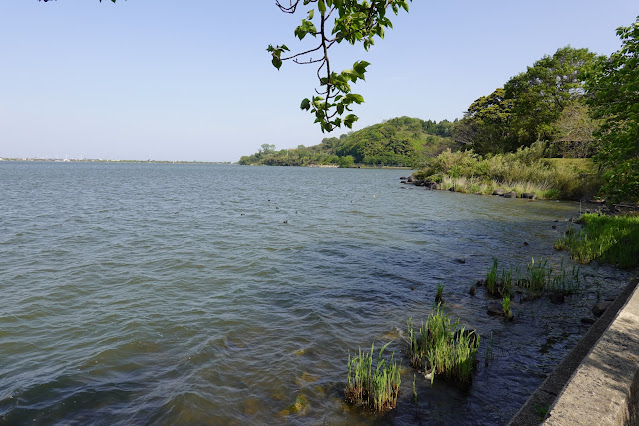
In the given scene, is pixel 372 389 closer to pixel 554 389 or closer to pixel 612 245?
pixel 554 389

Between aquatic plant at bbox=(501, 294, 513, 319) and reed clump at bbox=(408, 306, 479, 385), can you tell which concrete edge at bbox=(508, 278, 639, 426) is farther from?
aquatic plant at bbox=(501, 294, 513, 319)

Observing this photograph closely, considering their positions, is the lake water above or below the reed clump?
below

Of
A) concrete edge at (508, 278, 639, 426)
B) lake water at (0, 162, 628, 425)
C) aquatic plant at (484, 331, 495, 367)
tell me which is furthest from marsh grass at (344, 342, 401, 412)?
aquatic plant at (484, 331, 495, 367)

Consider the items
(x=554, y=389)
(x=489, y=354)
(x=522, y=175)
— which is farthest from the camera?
(x=522, y=175)

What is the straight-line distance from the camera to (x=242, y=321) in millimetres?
9188

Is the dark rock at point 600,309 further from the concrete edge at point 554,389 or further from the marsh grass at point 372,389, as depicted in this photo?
the marsh grass at point 372,389

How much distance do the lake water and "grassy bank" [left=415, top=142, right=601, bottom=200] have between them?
20228 mm

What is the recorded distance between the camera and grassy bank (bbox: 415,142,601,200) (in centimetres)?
3612

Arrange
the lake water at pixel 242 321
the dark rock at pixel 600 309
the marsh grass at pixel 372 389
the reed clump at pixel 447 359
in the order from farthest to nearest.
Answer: the dark rock at pixel 600 309 → the reed clump at pixel 447 359 → the lake water at pixel 242 321 → the marsh grass at pixel 372 389

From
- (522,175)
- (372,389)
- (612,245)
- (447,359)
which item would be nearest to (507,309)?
(447,359)

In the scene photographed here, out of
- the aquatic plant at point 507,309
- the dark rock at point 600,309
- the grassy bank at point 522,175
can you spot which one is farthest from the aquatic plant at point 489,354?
the grassy bank at point 522,175

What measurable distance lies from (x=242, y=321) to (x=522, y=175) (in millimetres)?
42463

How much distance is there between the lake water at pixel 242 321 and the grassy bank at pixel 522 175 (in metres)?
20.2

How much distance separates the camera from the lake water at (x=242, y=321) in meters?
5.96
